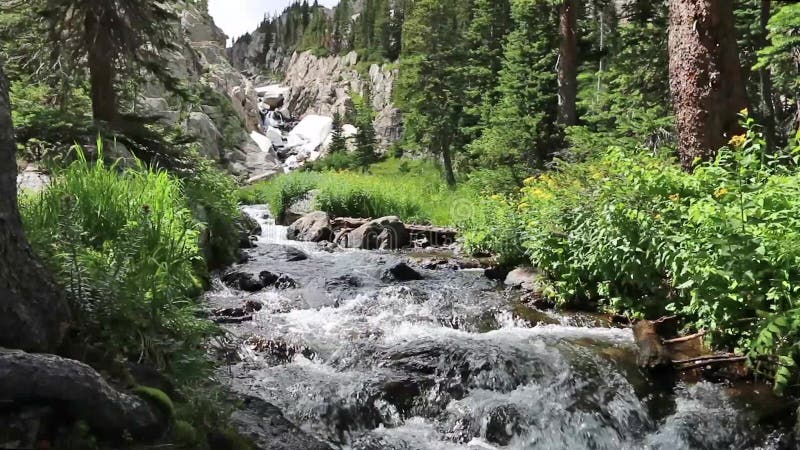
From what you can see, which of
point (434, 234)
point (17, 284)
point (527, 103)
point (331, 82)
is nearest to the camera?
point (17, 284)

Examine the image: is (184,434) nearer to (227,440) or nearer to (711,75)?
(227,440)

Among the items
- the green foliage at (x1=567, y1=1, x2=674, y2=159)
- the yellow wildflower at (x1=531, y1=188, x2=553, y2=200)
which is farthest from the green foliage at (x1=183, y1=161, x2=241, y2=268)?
the green foliage at (x1=567, y1=1, x2=674, y2=159)

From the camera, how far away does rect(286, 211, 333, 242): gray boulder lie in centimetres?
1556

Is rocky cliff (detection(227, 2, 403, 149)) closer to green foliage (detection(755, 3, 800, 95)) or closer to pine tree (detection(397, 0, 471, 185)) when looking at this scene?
pine tree (detection(397, 0, 471, 185))

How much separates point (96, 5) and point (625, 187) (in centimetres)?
823

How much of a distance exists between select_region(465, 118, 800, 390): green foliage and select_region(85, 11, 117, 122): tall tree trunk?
23.7ft

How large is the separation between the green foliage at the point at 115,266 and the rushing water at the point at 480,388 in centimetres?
137

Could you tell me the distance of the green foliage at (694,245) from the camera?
4496 mm

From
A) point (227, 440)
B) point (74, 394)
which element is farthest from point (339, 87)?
point (74, 394)

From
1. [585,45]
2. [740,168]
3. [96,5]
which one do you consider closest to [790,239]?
[740,168]

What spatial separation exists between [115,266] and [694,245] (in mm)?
4646

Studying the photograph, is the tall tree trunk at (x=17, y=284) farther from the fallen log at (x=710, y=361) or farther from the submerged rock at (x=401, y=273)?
the submerged rock at (x=401, y=273)

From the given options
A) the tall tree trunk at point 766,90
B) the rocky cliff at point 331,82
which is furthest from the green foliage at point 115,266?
the rocky cliff at point 331,82

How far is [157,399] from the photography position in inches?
110
